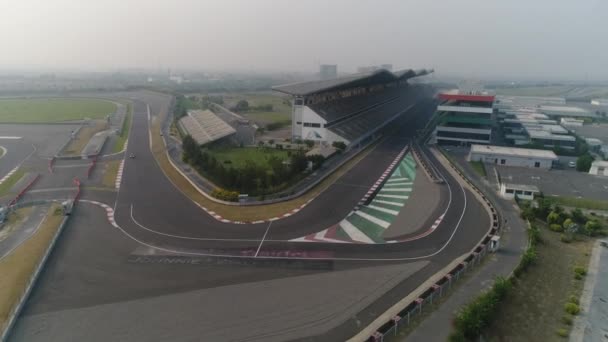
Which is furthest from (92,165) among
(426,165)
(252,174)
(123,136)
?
(426,165)

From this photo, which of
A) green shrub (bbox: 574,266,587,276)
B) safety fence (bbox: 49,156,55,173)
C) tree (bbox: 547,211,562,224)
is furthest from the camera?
safety fence (bbox: 49,156,55,173)

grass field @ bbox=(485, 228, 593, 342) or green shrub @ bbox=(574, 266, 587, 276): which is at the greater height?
green shrub @ bbox=(574, 266, 587, 276)

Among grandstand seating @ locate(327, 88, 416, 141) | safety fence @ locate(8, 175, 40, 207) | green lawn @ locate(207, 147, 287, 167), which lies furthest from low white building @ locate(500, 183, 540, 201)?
safety fence @ locate(8, 175, 40, 207)

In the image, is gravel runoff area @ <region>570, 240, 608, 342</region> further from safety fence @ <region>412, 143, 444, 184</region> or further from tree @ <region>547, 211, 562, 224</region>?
safety fence @ <region>412, 143, 444, 184</region>

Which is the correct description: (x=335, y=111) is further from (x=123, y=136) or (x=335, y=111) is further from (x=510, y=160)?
(x=123, y=136)

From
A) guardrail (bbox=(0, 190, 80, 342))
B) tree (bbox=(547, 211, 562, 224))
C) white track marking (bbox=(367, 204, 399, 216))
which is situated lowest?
guardrail (bbox=(0, 190, 80, 342))

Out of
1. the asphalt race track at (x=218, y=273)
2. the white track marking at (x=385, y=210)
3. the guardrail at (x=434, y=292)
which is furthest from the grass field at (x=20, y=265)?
the white track marking at (x=385, y=210)

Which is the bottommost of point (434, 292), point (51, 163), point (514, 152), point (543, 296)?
point (543, 296)
